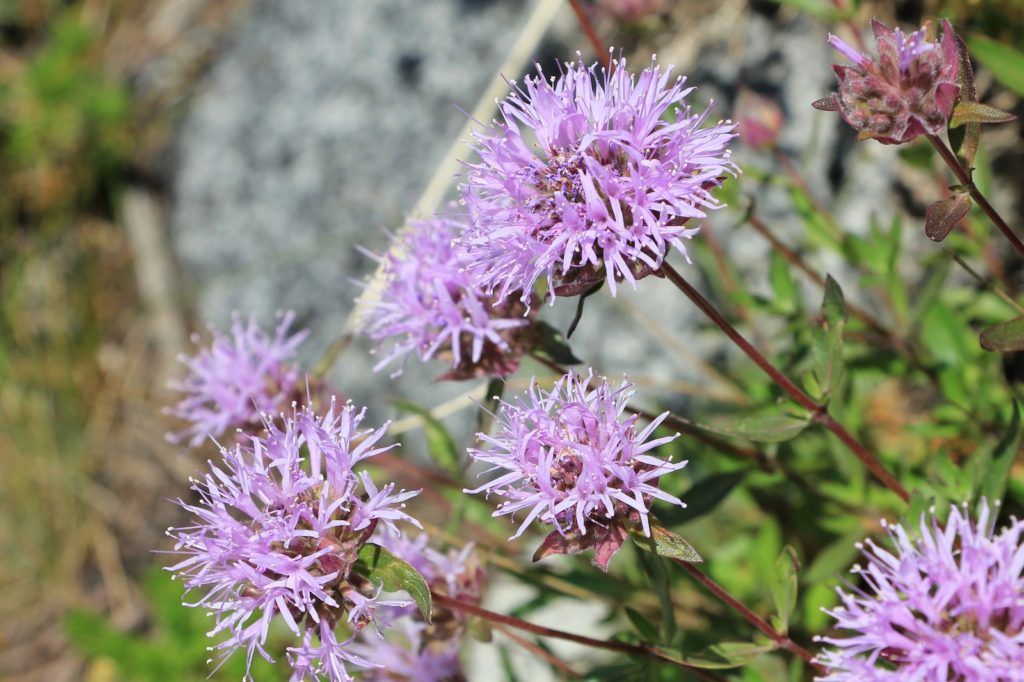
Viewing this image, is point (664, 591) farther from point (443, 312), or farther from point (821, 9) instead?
point (821, 9)

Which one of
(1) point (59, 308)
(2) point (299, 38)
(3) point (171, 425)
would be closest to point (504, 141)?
(2) point (299, 38)

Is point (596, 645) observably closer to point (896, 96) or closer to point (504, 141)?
point (504, 141)

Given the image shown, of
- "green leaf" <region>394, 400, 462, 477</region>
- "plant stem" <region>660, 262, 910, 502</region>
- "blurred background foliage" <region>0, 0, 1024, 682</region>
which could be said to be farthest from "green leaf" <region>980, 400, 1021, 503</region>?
"green leaf" <region>394, 400, 462, 477</region>

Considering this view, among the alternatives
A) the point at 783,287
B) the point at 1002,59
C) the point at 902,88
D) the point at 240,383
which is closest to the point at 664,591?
the point at 902,88

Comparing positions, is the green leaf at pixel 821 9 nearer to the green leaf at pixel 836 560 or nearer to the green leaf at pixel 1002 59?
the green leaf at pixel 1002 59

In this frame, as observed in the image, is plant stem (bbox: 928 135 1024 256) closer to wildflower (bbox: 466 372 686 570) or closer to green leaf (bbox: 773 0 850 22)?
wildflower (bbox: 466 372 686 570)

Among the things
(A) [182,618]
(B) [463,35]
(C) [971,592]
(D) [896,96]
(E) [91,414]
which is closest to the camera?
(C) [971,592]
